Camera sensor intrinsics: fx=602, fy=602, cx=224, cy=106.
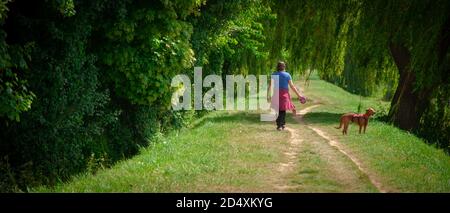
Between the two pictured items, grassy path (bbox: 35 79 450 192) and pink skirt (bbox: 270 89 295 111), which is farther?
pink skirt (bbox: 270 89 295 111)

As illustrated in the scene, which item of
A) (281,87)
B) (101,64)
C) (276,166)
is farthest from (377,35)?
(281,87)

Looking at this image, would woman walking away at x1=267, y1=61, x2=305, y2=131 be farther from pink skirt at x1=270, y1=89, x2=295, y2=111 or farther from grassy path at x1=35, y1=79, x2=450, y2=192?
grassy path at x1=35, y1=79, x2=450, y2=192

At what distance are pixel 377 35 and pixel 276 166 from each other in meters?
3.59

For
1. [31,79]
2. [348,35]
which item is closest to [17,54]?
[31,79]

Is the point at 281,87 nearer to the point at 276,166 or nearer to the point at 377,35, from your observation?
the point at 276,166

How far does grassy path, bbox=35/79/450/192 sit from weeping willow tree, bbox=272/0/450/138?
127cm

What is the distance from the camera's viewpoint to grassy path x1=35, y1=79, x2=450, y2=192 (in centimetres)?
957

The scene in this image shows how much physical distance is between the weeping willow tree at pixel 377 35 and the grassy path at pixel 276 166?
1270mm

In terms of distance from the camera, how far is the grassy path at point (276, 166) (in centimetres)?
957

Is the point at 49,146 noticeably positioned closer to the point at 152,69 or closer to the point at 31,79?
the point at 31,79

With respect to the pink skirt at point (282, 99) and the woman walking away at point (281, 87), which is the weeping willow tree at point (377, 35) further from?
the pink skirt at point (282, 99)

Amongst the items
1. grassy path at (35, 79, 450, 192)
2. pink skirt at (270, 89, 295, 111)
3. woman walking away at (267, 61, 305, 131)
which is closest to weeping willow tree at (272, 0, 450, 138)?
woman walking away at (267, 61, 305, 131)

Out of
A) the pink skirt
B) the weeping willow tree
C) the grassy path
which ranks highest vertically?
the weeping willow tree
